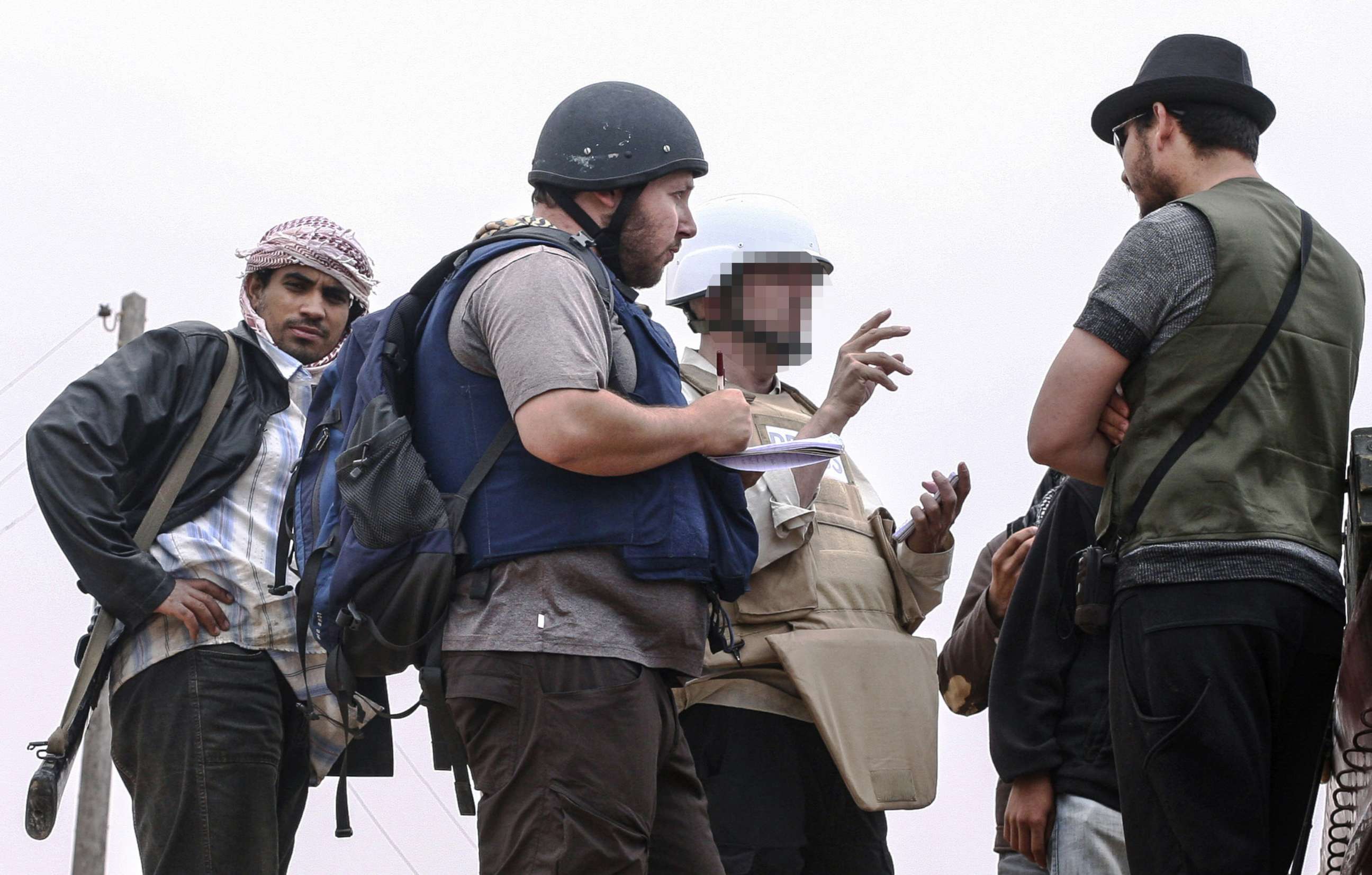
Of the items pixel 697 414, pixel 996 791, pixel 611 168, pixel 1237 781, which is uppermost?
pixel 611 168

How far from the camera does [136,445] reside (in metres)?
3.98

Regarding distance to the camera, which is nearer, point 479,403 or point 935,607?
point 479,403

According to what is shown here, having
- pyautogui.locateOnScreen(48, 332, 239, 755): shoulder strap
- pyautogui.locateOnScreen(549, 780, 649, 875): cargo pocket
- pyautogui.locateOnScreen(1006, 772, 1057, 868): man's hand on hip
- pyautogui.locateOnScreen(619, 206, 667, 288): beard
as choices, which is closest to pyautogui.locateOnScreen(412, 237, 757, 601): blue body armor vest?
pyautogui.locateOnScreen(619, 206, 667, 288): beard

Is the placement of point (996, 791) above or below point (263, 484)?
below

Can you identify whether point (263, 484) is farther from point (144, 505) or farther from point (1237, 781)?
point (1237, 781)

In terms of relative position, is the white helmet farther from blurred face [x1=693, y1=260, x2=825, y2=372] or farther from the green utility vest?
the green utility vest

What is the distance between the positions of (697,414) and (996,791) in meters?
1.40

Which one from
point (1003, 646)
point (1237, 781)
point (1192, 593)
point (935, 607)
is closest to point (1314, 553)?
point (1192, 593)

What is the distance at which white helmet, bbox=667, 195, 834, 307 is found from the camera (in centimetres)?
410

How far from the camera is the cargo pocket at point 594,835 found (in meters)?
2.63

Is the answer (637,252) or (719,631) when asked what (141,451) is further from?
(719,631)

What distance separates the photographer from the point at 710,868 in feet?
9.50

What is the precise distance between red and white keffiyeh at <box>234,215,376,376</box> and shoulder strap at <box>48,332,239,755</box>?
0.33 metres

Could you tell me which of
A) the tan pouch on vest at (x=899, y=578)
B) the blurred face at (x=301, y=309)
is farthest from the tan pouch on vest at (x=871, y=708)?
the blurred face at (x=301, y=309)
